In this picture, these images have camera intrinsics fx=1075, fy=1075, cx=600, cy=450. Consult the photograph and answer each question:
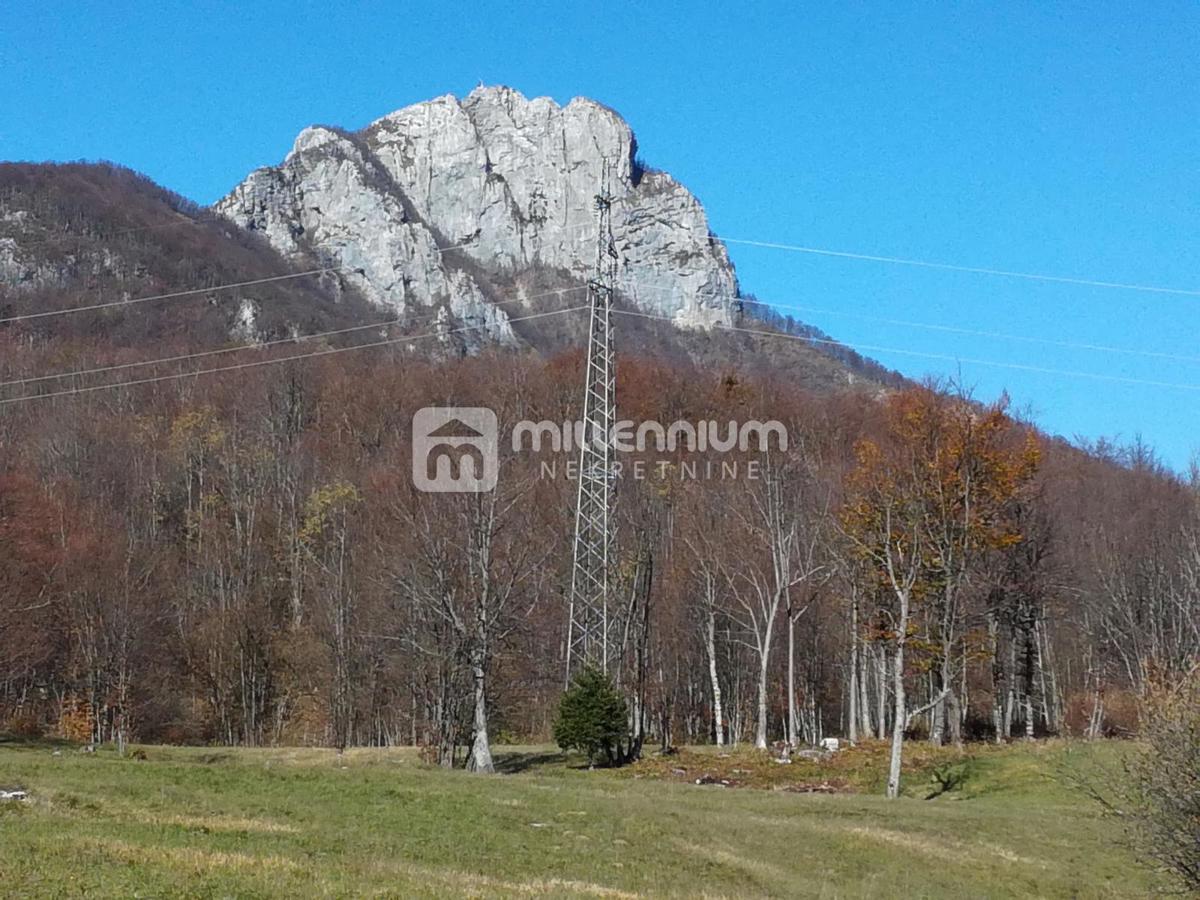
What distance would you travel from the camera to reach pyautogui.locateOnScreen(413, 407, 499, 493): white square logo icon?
138 ft

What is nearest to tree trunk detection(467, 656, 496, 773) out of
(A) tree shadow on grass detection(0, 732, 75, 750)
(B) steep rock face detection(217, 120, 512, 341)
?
(A) tree shadow on grass detection(0, 732, 75, 750)

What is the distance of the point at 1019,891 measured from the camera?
1784 centimetres

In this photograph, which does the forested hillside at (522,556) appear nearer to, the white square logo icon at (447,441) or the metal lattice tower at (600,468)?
the white square logo icon at (447,441)

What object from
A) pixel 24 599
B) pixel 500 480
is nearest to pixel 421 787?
pixel 500 480

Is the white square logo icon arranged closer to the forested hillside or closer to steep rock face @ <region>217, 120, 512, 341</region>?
the forested hillside

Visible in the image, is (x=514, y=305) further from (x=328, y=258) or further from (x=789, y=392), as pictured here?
Result: (x=789, y=392)

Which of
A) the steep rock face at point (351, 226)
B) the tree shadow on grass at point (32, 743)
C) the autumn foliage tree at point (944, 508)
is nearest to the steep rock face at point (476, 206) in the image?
the steep rock face at point (351, 226)

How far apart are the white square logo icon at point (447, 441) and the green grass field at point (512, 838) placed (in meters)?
15.8

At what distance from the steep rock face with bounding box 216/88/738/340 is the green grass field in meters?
127

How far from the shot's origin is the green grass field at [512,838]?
1167cm

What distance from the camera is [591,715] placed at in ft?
99.8

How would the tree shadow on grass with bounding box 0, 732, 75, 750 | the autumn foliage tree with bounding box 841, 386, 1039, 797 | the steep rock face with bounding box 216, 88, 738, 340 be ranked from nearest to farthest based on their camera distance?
the tree shadow on grass with bounding box 0, 732, 75, 750, the autumn foliage tree with bounding box 841, 386, 1039, 797, the steep rock face with bounding box 216, 88, 738, 340

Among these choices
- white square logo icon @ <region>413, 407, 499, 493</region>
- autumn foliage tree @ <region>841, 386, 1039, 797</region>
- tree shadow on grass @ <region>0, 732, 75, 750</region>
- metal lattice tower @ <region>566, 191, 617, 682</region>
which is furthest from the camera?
white square logo icon @ <region>413, 407, 499, 493</region>

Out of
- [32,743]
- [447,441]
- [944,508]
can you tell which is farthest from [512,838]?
[447,441]
